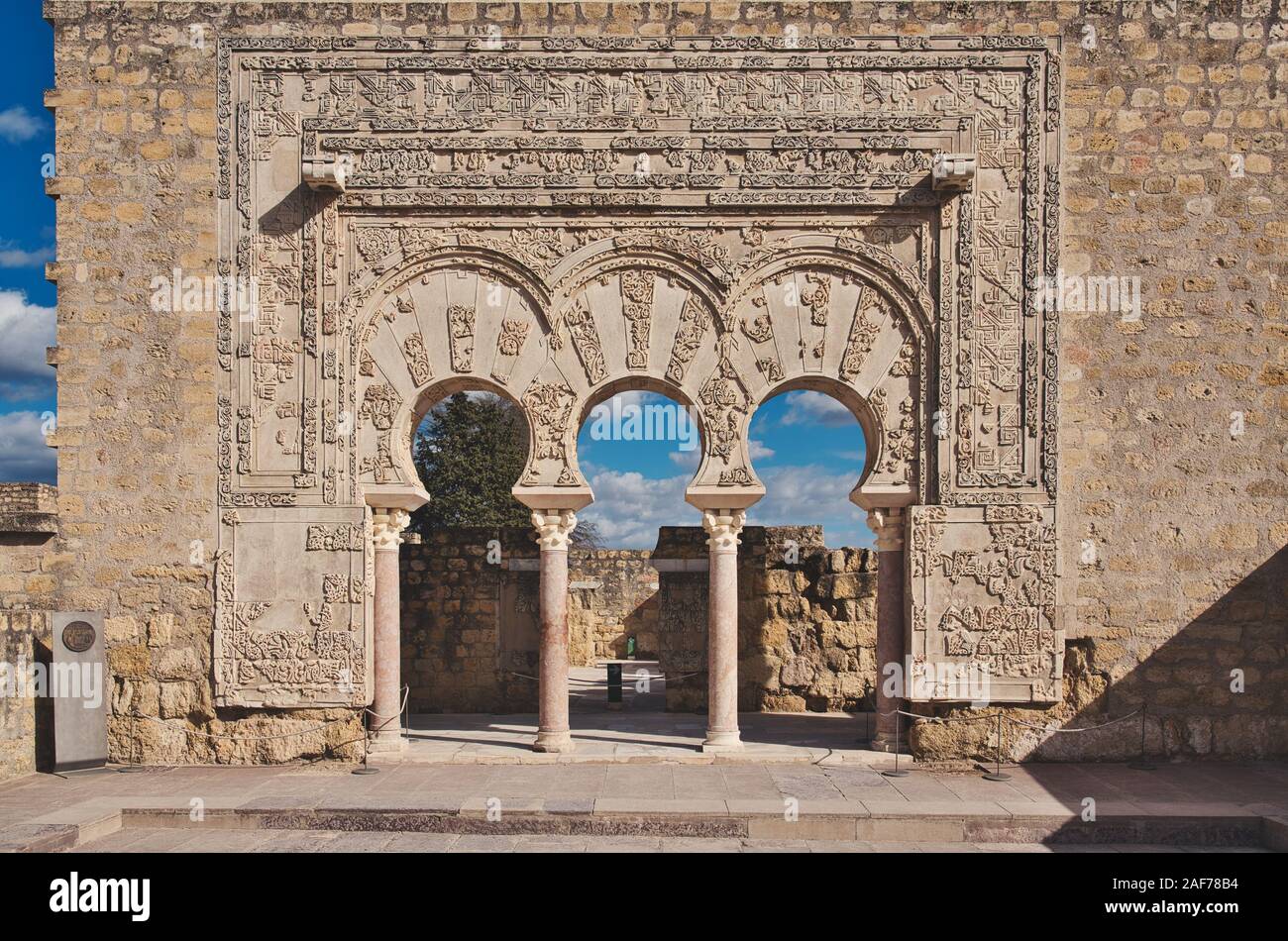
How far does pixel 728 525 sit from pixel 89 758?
243 inches

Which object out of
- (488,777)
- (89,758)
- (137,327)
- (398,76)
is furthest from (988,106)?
(89,758)

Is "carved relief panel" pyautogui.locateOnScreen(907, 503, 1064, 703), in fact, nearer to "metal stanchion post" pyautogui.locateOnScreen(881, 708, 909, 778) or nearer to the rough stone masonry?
the rough stone masonry

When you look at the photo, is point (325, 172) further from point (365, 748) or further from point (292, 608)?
point (365, 748)

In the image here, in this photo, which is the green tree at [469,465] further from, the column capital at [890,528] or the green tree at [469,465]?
the column capital at [890,528]

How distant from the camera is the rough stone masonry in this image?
9.65 meters

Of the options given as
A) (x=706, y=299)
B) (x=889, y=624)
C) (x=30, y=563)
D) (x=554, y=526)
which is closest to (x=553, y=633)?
(x=554, y=526)

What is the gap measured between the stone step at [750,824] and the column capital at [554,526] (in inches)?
106

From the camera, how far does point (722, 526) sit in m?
9.78

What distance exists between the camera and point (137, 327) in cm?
982

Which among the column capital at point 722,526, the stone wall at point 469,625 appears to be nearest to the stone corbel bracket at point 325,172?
the column capital at point 722,526

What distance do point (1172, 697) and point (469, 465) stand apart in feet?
66.6

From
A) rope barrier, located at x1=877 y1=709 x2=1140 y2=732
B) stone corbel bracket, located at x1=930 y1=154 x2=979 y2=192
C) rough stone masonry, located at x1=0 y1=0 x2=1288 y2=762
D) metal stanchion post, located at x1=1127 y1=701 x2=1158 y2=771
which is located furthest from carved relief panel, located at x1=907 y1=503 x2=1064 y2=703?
stone corbel bracket, located at x1=930 y1=154 x2=979 y2=192

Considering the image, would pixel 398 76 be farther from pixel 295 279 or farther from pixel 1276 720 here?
pixel 1276 720

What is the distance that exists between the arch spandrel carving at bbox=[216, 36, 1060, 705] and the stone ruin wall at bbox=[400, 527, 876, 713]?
3428 mm
